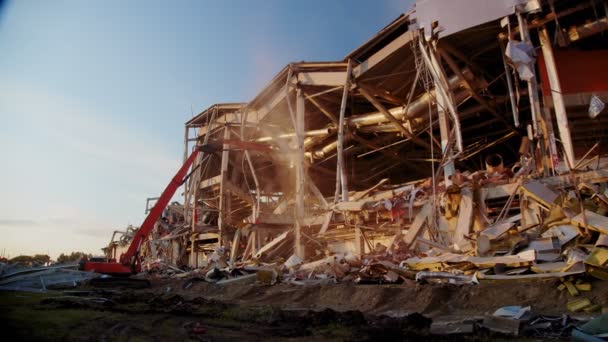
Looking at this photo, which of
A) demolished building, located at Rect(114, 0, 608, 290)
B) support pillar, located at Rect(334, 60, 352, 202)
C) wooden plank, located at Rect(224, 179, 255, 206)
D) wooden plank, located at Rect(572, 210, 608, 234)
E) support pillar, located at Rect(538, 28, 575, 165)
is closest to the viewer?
wooden plank, located at Rect(572, 210, 608, 234)

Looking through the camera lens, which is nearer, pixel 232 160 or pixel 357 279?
pixel 357 279

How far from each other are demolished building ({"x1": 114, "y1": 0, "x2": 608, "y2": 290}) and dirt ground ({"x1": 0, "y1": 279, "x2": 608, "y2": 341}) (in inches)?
29.0

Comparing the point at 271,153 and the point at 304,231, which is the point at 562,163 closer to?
the point at 304,231

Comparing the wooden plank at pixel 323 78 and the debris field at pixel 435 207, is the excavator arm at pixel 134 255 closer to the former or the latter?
the debris field at pixel 435 207

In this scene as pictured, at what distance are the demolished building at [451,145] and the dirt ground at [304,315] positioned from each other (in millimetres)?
736

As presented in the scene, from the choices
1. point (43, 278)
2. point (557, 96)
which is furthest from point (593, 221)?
point (43, 278)

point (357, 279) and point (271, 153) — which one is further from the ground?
point (271, 153)

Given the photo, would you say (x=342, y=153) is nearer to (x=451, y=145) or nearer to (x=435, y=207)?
(x=451, y=145)

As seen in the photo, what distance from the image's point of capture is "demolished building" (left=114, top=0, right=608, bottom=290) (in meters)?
7.91

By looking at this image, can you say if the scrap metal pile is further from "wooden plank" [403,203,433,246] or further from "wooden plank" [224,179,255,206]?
"wooden plank" [224,179,255,206]

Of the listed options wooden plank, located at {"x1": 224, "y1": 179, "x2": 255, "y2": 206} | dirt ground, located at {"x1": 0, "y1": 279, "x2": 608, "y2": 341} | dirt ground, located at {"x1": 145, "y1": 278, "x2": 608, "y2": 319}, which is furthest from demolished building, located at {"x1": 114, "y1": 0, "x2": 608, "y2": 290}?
dirt ground, located at {"x1": 0, "y1": 279, "x2": 608, "y2": 341}

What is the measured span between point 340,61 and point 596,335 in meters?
13.0

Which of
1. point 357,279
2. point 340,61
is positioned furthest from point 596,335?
point 340,61

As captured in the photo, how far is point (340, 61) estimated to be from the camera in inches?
601
